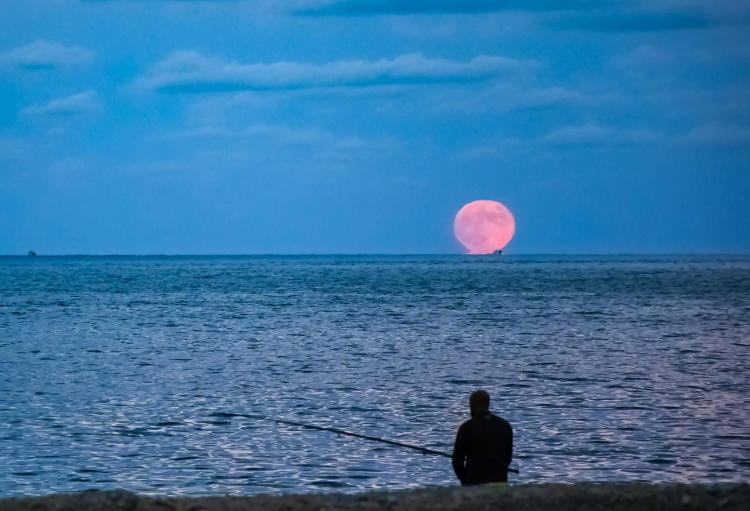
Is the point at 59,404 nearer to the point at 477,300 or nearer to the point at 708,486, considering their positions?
the point at 708,486

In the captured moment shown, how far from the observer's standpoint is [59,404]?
19.6 m

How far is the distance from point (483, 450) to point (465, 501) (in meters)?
2.20

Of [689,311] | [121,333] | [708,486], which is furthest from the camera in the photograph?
[689,311]

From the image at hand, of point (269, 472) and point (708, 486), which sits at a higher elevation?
point (708, 486)

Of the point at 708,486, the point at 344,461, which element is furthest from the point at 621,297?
the point at 708,486

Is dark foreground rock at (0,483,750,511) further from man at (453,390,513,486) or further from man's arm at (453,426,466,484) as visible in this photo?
man's arm at (453,426,466,484)

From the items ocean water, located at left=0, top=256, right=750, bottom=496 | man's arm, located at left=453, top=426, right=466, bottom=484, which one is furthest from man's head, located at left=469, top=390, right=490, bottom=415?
ocean water, located at left=0, top=256, right=750, bottom=496

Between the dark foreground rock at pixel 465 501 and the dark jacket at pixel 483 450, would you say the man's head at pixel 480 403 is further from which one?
the dark foreground rock at pixel 465 501

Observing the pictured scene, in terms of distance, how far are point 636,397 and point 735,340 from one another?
1595 cm

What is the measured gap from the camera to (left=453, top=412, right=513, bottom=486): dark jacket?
8.55 m

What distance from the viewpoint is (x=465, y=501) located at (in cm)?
639

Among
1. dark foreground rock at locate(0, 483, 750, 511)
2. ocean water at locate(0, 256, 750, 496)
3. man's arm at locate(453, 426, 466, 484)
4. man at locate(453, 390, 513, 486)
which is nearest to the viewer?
dark foreground rock at locate(0, 483, 750, 511)

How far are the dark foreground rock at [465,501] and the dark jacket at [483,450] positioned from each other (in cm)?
194

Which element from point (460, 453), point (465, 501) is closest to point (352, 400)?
point (460, 453)
